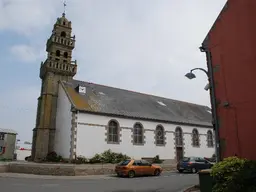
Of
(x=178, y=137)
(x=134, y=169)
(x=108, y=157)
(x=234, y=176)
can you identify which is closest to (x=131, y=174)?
(x=134, y=169)

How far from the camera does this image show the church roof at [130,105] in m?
27.3

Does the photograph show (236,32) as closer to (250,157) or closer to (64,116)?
(250,157)

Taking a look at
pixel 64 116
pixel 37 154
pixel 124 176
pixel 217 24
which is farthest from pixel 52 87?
pixel 217 24

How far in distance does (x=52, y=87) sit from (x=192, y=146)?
62.6ft

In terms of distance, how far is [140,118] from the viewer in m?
29.0

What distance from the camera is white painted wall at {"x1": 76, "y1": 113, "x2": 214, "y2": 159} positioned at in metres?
25.1

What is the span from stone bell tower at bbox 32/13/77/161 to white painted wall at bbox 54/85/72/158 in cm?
77

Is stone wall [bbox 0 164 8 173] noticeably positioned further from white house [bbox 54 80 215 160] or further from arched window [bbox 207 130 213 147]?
arched window [bbox 207 130 213 147]

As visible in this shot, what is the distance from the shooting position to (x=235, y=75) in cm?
1156

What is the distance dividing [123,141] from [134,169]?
8.72 metres

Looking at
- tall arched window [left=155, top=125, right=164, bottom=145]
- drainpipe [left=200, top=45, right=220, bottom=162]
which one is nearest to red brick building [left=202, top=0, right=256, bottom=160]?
drainpipe [left=200, top=45, right=220, bottom=162]

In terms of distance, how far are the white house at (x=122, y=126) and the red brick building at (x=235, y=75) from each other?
15.7m

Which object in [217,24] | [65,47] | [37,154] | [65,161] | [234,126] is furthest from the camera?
[65,47]

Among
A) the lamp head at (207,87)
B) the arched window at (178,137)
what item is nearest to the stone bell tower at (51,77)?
the arched window at (178,137)
